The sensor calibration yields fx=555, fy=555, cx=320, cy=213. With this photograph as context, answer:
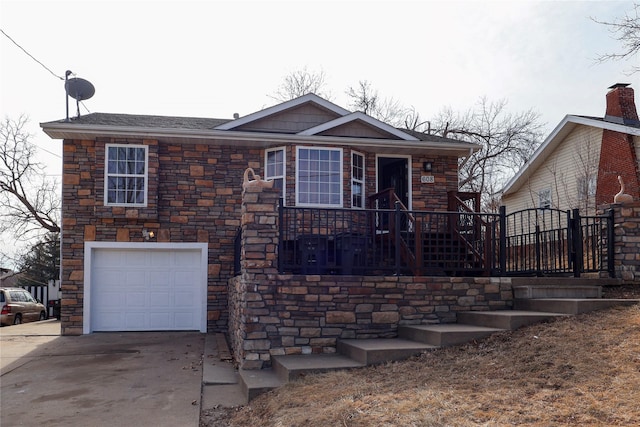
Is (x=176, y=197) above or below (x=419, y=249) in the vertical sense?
above

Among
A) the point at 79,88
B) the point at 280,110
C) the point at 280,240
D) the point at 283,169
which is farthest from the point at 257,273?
the point at 79,88

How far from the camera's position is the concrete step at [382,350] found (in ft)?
20.3

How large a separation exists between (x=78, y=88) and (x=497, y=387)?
1171 cm

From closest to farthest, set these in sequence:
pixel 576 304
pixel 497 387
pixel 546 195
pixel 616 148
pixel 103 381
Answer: pixel 497 387, pixel 576 304, pixel 103 381, pixel 616 148, pixel 546 195

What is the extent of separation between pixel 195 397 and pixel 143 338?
4.97 meters

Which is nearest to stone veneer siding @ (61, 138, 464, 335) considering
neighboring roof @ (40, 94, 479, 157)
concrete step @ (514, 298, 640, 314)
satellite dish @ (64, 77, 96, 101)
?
neighboring roof @ (40, 94, 479, 157)

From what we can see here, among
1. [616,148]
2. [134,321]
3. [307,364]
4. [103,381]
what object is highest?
[616,148]

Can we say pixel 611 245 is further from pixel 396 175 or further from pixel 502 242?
pixel 396 175

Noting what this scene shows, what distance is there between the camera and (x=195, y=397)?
6.44 metres

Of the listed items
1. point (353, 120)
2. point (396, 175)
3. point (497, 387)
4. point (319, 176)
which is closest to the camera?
point (497, 387)

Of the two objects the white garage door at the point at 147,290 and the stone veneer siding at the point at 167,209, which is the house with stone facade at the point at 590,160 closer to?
the stone veneer siding at the point at 167,209

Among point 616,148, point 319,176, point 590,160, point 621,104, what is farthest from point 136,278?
point 621,104

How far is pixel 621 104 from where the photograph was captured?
55.5ft

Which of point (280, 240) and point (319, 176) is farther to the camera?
point (319, 176)
